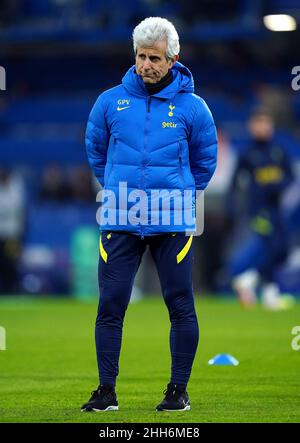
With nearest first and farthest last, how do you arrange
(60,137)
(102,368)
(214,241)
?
(102,368), (214,241), (60,137)

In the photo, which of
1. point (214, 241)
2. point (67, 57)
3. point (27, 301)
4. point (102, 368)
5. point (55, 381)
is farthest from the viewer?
point (67, 57)

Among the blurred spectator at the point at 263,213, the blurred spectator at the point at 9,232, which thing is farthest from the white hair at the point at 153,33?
the blurred spectator at the point at 9,232

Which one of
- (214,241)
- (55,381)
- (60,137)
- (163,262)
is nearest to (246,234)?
(214,241)

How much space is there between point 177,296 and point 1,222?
1417 centimetres

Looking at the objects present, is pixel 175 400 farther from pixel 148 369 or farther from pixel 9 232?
pixel 9 232

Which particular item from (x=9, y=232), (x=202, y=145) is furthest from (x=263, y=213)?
(x=202, y=145)

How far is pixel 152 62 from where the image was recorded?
648 cm

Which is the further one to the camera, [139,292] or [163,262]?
[139,292]

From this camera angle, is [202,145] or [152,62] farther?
[202,145]

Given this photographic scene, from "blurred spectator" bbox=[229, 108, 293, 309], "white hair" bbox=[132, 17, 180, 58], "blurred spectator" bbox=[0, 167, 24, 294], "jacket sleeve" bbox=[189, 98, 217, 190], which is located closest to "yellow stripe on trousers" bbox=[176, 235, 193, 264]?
"jacket sleeve" bbox=[189, 98, 217, 190]

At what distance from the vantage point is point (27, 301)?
1816 cm

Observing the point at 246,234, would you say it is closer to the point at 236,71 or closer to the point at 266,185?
the point at 266,185

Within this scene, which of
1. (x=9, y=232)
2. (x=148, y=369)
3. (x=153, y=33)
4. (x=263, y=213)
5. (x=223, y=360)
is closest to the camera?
(x=153, y=33)

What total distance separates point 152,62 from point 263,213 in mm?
8864
